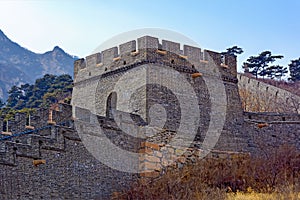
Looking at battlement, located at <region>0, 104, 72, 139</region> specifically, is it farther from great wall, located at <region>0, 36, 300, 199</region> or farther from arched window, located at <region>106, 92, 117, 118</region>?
arched window, located at <region>106, 92, 117, 118</region>

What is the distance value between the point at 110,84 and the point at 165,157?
3.37m

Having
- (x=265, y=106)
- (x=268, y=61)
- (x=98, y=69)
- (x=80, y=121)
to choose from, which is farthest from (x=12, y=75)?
(x=80, y=121)

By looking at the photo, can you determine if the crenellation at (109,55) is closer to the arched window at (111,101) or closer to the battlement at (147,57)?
the battlement at (147,57)

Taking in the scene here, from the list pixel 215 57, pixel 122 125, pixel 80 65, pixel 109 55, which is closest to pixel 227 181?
pixel 122 125

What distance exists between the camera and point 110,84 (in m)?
18.3

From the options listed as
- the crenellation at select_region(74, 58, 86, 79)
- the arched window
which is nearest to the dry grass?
the arched window

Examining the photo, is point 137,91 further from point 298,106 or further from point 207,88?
point 298,106

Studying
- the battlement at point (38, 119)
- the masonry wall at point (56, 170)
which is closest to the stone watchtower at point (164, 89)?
the battlement at point (38, 119)

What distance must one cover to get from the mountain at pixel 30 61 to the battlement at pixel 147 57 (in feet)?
135

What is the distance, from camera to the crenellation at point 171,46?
17.8 meters

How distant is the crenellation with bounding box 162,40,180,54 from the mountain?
4286 cm

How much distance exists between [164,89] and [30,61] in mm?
52798

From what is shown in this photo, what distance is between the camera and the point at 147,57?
680 inches

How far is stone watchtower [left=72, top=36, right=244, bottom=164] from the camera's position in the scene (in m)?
17.0
